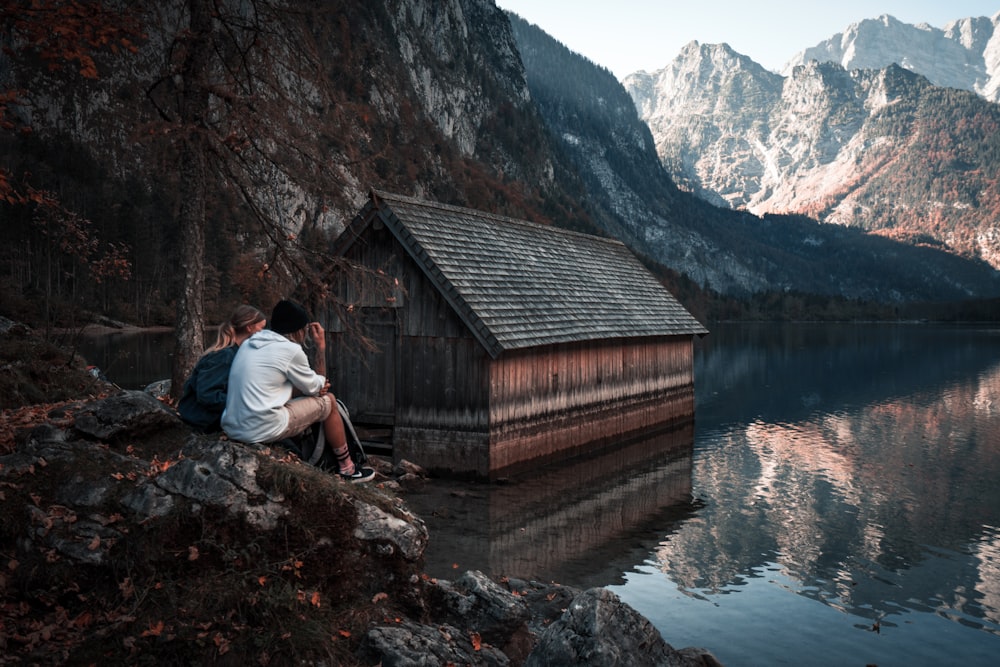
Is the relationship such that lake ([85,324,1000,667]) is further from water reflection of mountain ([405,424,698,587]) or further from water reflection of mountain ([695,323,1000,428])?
water reflection of mountain ([695,323,1000,428])

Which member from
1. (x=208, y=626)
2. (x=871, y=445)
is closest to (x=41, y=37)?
(x=208, y=626)

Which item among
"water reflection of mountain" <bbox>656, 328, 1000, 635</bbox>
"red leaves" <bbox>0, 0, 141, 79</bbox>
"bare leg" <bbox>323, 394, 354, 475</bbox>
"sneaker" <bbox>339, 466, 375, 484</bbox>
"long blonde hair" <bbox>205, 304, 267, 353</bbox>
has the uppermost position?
"red leaves" <bbox>0, 0, 141, 79</bbox>

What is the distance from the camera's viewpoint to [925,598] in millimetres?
12469

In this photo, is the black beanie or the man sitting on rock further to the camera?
the black beanie

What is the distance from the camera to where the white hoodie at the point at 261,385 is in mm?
7625

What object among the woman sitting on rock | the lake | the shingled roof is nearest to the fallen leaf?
the woman sitting on rock

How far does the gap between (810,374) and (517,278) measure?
3861 centimetres

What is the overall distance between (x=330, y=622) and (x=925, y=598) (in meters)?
10.5

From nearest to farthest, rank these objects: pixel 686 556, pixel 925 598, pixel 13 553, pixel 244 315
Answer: pixel 13 553 → pixel 244 315 → pixel 925 598 → pixel 686 556

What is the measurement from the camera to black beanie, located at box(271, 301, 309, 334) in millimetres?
8094

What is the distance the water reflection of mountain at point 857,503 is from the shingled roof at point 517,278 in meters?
5.41

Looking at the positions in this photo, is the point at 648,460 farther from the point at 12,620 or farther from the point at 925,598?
the point at 12,620

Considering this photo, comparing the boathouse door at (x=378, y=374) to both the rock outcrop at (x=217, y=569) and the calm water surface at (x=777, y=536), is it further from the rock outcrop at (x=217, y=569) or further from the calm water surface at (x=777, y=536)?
the rock outcrop at (x=217, y=569)

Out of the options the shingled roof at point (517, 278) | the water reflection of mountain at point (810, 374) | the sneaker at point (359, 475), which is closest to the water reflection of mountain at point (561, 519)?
the shingled roof at point (517, 278)
